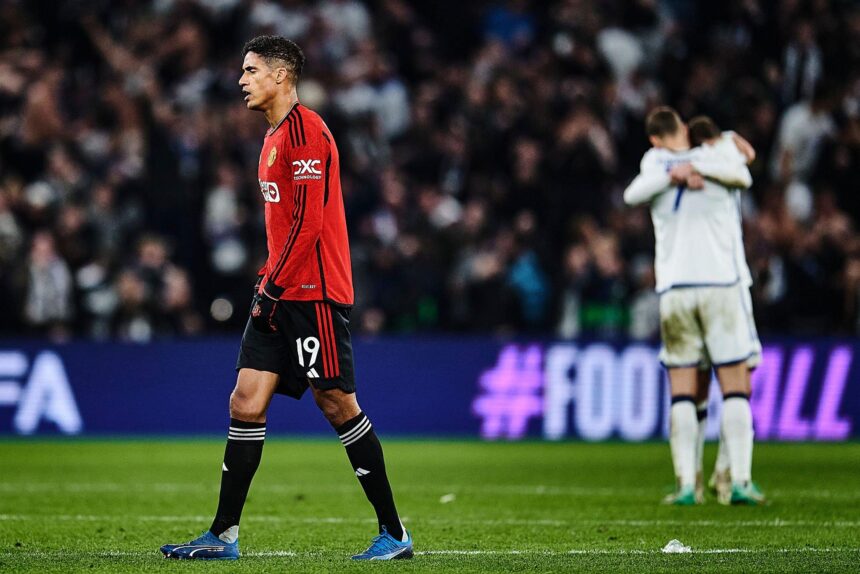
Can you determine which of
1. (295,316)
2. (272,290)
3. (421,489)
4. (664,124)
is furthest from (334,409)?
(421,489)

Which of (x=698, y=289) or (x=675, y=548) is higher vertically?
(x=698, y=289)

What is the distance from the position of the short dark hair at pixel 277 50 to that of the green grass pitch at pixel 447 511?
7.37ft

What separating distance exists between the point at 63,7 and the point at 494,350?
8233mm

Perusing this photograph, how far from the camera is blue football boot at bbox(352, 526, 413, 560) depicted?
22.6ft

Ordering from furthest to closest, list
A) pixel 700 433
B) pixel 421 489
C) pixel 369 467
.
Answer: pixel 421 489, pixel 700 433, pixel 369 467

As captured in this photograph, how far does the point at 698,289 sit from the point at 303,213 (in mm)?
3770

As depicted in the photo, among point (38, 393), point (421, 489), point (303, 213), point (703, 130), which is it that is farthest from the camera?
point (38, 393)

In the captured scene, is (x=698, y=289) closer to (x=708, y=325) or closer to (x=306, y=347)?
(x=708, y=325)

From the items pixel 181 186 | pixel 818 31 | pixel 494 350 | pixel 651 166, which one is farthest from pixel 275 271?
pixel 818 31

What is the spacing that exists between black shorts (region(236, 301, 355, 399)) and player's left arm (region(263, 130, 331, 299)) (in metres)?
0.16

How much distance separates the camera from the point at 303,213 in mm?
6758

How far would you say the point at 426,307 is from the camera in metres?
17.5

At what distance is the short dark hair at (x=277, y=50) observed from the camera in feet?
23.1

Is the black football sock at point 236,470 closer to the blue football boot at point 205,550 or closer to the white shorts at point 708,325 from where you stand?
the blue football boot at point 205,550
